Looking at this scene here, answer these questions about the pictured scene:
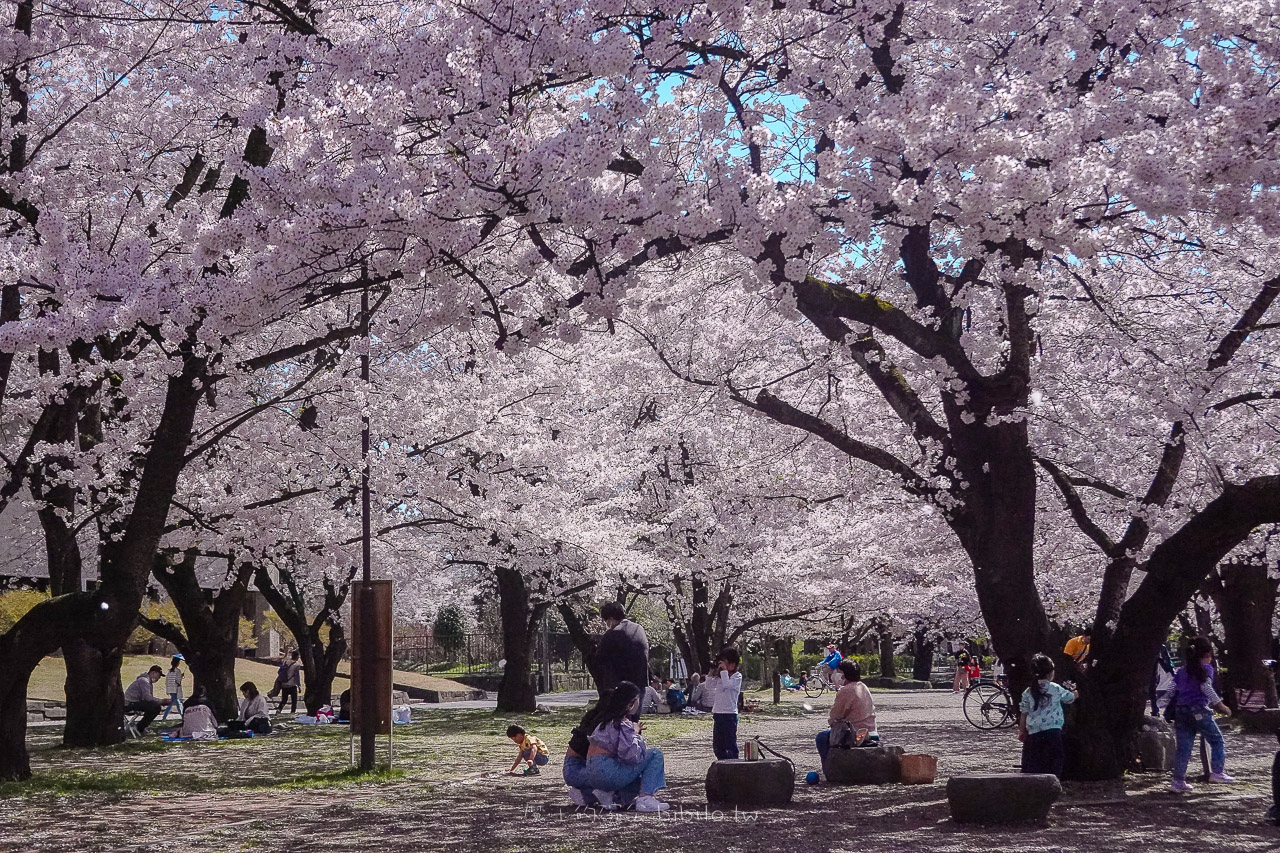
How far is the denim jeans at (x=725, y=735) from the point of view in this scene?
1325 centimetres

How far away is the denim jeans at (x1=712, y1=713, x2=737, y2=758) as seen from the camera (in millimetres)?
13250

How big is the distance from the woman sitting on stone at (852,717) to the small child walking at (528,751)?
3.25 m

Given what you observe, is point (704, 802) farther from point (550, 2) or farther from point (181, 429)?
point (550, 2)

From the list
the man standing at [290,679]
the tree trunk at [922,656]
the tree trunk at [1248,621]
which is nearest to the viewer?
the tree trunk at [1248,621]

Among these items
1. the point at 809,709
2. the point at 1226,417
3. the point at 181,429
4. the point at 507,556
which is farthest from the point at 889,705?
Answer: the point at 181,429

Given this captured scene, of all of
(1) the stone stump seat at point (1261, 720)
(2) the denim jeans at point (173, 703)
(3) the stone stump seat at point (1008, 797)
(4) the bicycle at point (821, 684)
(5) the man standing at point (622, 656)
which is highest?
(5) the man standing at point (622, 656)

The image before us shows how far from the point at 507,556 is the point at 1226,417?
12561 mm

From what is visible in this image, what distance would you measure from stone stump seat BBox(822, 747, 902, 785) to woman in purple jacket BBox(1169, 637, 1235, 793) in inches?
97.4

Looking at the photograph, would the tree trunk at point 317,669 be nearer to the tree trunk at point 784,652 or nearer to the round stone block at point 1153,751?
the round stone block at point 1153,751

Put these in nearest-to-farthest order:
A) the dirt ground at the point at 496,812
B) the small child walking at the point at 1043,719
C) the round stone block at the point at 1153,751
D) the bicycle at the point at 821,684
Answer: the dirt ground at the point at 496,812 < the small child walking at the point at 1043,719 < the round stone block at the point at 1153,751 < the bicycle at the point at 821,684

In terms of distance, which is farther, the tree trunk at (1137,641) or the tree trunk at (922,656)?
the tree trunk at (922,656)

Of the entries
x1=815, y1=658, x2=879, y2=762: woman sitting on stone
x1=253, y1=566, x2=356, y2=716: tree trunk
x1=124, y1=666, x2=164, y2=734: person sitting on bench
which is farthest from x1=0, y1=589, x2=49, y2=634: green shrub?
x1=815, y1=658, x2=879, y2=762: woman sitting on stone

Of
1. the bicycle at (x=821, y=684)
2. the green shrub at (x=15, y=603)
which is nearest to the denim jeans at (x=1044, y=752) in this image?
the green shrub at (x=15, y=603)

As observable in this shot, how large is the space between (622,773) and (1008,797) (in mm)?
2926
